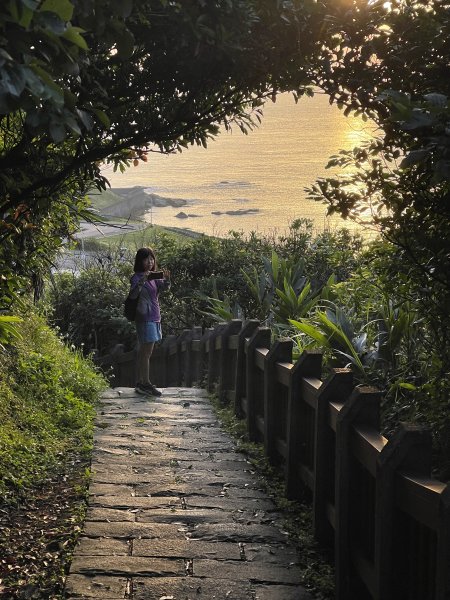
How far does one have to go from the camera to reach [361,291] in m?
8.86

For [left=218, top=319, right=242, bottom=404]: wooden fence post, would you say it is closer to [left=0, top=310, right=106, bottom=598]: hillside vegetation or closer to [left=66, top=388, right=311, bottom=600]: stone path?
[left=0, top=310, right=106, bottom=598]: hillside vegetation

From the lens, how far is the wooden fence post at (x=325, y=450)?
4.94 m

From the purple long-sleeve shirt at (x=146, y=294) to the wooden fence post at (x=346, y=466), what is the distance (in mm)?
6094

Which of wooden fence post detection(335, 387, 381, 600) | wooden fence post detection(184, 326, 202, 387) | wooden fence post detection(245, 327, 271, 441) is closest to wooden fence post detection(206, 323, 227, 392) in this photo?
wooden fence post detection(184, 326, 202, 387)

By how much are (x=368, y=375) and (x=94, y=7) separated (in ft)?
14.9

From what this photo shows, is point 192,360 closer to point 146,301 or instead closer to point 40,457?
point 146,301

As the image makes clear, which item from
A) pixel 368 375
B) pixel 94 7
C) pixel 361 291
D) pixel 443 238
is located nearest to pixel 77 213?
pixel 361 291

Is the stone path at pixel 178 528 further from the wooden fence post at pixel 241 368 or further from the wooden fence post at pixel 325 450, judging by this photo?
the wooden fence post at pixel 241 368

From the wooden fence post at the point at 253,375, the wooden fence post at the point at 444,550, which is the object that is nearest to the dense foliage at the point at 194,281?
the wooden fence post at the point at 253,375

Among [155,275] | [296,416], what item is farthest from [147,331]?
[296,416]

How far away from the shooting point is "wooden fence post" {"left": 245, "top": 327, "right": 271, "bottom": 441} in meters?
→ 7.66

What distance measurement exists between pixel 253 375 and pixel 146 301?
2.91 m

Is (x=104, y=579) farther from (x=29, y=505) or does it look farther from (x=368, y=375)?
(x=368, y=375)

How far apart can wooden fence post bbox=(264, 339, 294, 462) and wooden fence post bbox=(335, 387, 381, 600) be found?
87.8 inches
